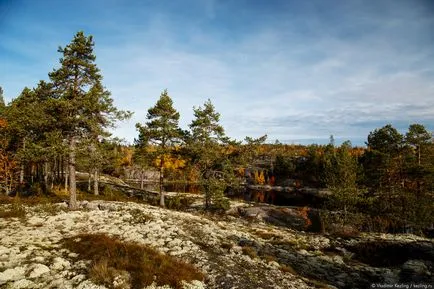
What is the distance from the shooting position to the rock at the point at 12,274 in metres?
10.9

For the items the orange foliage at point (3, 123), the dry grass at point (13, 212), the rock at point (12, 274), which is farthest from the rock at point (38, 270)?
Result: the orange foliage at point (3, 123)

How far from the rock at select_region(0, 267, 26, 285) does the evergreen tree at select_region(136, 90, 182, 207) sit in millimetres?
24208

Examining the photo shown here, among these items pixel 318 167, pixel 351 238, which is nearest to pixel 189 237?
pixel 351 238

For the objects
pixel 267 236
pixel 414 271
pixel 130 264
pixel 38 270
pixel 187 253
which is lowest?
pixel 414 271

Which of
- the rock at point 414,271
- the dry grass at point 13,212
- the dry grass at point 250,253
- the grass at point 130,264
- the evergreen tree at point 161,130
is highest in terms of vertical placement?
the evergreen tree at point 161,130

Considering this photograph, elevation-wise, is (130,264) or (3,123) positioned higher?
(3,123)

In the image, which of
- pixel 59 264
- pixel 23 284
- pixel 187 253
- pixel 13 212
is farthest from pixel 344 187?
pixel 23 284

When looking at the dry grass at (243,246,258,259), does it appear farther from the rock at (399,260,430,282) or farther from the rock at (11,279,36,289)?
the rock at (11,279,36,289)

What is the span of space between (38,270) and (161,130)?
25.1 meters

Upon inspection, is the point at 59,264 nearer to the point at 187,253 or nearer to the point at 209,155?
the point at 187,253

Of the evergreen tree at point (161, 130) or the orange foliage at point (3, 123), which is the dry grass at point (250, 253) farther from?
the orange foliage at point (3, 123)

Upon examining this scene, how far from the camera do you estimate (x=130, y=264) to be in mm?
12641

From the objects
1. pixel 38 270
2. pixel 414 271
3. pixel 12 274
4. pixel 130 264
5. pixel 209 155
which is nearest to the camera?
pixel 12 274

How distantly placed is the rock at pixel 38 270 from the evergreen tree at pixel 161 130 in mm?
23831
